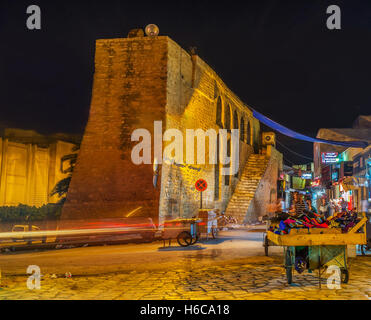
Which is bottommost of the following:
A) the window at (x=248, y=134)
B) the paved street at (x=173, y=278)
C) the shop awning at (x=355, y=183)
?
the paved street at (x=173, y=278)

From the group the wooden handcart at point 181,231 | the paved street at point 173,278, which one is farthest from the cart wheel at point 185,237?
the paved street at point 173,278

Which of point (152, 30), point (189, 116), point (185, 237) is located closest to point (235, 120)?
point (189, 116)

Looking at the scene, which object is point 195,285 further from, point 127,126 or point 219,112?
point 219,112

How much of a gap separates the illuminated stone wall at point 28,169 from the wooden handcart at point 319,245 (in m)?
17.5

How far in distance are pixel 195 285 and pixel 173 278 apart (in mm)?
743

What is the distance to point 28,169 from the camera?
67.0 ft

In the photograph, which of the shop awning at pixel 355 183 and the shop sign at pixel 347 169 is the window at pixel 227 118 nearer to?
the shop awning at pixel 355 183

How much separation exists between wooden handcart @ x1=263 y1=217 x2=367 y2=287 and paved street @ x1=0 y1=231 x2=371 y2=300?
1.13ft

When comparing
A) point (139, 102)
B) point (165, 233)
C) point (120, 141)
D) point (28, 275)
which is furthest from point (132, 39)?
point (28, 275)

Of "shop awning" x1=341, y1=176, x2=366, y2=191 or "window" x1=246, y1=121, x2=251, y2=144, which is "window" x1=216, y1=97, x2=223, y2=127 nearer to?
Result: "window" x1=246, y1=121, x2=251, y2=144

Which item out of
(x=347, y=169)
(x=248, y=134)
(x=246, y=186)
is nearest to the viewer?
(x=347, y=169)

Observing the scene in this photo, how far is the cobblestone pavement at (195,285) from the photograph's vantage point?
15.9 feet

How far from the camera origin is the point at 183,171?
16.9 meters

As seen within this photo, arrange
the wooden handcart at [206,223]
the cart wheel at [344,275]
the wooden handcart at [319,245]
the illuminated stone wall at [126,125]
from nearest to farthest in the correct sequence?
the wooden handcart at [319,245]
the cart wheel at [344,275]
the wooden handcart at [206,223]
the illuminated stone wall at [126,125]
